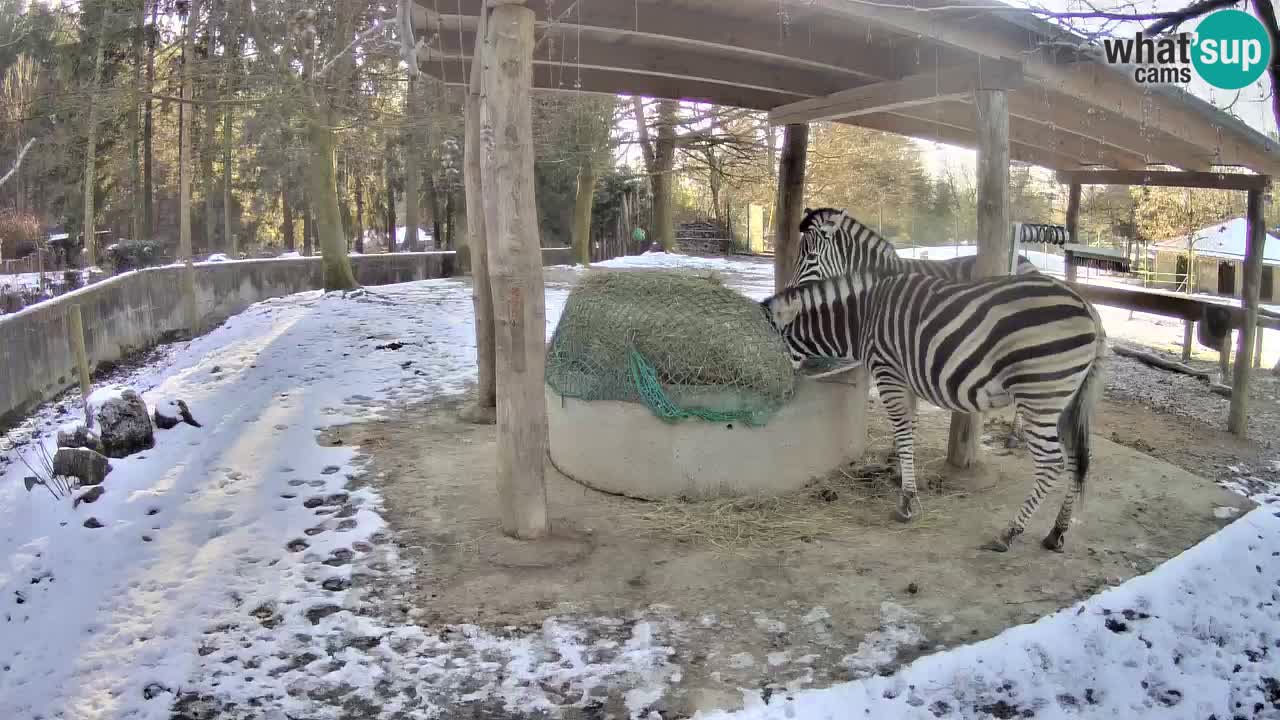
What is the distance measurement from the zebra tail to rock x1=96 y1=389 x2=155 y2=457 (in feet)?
21.4

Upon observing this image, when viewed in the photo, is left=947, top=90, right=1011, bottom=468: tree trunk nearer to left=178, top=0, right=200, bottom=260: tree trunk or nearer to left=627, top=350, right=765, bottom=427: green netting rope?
left=627, top=350, right=765, bottom=427: green netting rope

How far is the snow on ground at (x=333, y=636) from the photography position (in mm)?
3316

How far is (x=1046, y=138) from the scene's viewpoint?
30.0 ft

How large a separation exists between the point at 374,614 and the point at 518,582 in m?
0.73

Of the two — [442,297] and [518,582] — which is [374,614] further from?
[442,297]

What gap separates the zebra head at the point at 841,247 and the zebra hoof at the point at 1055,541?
8.97ft

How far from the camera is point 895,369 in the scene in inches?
216

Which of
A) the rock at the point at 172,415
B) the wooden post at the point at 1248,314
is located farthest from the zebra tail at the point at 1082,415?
the rock at the point at 172,415

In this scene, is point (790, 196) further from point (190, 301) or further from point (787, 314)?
point (190, 301)

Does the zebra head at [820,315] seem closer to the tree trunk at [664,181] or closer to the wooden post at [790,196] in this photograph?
the wooden post at [790,196]

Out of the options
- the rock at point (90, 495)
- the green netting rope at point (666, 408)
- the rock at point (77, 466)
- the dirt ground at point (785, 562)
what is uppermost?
the green netting rope at point (666, 408)

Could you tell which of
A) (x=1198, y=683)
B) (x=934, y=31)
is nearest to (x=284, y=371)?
(x=934, y=31)

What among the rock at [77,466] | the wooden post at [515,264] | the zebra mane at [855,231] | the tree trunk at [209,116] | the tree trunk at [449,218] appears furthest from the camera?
the tree trunk at [449,218]

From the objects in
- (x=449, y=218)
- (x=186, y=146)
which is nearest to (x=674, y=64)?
(x=186, y=146)
